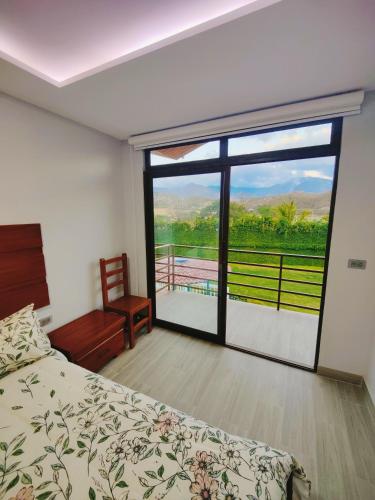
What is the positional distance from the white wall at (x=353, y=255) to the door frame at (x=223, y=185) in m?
0.05

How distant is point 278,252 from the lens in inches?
138

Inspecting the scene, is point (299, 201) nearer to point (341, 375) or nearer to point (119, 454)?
point (341, 375)

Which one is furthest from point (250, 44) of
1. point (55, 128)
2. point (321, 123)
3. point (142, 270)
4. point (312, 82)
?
point (142, 270)

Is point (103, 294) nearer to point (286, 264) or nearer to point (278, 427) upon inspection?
point (278, 427)

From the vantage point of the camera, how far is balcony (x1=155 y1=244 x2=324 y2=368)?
8.67 feet

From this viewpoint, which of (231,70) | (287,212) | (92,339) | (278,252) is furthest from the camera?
(287,212)

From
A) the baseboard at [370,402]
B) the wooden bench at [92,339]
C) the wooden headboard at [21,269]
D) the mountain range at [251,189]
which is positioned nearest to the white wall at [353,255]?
the baseboard at [370,402]

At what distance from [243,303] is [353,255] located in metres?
2.15

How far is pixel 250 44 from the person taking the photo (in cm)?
119

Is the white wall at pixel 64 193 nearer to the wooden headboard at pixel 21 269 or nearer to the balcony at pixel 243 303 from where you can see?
the wooden headboard at pixel 21 269

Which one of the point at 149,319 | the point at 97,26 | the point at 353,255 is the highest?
the point at 97,26

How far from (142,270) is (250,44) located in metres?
2.48

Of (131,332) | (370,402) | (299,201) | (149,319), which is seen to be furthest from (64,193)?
(299,201)

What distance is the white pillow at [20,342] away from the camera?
1407mm
